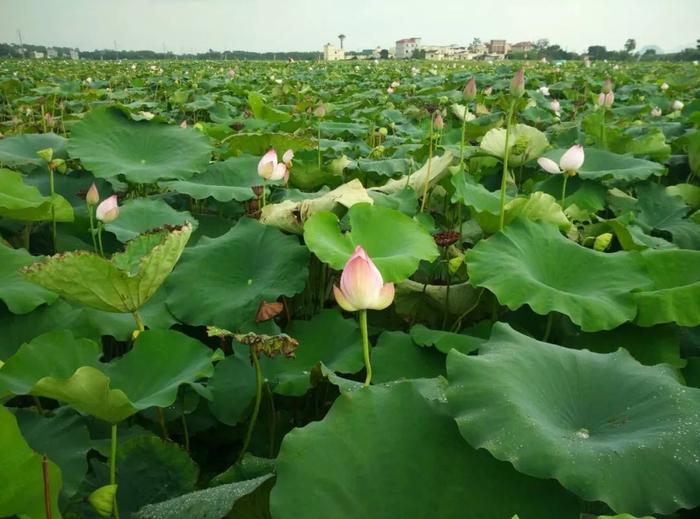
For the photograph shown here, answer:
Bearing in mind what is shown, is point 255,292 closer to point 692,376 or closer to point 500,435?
point 500,435

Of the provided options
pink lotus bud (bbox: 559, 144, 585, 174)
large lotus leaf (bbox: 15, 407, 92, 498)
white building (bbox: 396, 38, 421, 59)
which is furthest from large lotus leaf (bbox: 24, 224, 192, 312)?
white building (bbox: 396, 38, 421, 59)

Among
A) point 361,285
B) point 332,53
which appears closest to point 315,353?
point 361,285

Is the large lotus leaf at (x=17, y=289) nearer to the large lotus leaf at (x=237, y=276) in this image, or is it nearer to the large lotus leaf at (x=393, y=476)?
the large lotus leaf at (x=237, y=276)

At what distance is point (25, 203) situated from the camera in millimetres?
1466

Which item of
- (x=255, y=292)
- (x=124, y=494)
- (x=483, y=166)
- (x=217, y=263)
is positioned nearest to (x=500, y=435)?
(x=124, y=494)

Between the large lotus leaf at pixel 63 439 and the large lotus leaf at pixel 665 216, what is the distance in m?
1.61

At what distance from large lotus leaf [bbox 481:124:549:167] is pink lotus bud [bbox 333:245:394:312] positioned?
48.8 inches

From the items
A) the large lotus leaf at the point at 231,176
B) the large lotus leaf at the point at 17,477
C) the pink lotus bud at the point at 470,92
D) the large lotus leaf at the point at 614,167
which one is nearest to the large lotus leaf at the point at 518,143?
the large lotus leaf at the point at 614,167

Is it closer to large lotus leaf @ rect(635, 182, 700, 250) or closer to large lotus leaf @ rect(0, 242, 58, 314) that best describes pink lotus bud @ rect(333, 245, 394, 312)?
large lotus leaf @ rect(0, 242, 58, 314)

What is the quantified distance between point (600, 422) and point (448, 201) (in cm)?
130

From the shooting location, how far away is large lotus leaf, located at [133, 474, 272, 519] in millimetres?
690

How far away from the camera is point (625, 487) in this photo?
633 millimetres

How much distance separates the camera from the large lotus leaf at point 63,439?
2.78 feet

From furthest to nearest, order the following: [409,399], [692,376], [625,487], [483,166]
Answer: [483,166]
[692,376]
[409,399]
[625,487]
